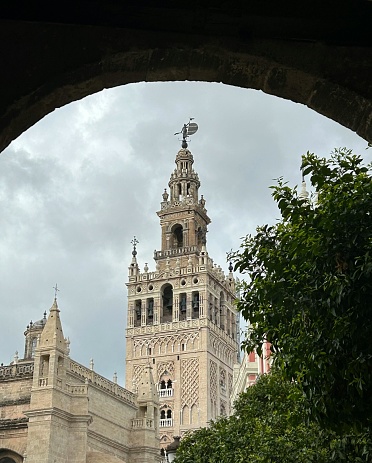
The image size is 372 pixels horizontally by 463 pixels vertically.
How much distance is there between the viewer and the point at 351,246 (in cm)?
707

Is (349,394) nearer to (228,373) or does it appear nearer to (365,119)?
(365,119)

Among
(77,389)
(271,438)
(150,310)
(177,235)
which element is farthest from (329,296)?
(177,235)

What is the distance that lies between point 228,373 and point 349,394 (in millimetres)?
50014

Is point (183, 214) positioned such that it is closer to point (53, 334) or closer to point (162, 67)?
point (53, 334)

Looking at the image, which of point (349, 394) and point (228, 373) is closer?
point (349, 394)

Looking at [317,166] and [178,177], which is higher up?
[178,177]

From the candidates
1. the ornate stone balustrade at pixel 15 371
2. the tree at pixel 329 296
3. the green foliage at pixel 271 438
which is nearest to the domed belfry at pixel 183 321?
the ornate stone balustrade at pixel 15 371

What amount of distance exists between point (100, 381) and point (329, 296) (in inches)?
1216

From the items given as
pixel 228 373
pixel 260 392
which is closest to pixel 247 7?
pixel 260 392

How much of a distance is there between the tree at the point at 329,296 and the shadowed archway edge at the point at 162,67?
2.66 meters

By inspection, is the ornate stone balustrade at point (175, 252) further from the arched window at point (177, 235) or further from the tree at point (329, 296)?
the tree at point (329, 296)

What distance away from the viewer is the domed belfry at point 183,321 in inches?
2035

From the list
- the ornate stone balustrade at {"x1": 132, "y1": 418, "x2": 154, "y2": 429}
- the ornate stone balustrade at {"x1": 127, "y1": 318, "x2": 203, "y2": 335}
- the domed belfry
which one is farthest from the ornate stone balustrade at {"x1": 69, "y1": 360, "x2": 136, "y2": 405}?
the ornate stone balustrade at {"x1": 127, "y1": 318, "x2": 203, "y2": 335}

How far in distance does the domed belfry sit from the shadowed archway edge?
4758 centimetres
